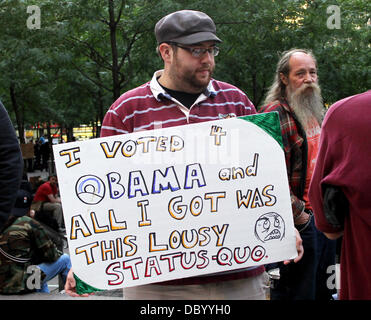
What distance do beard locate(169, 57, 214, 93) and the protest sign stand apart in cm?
22

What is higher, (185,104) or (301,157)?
(185,104)

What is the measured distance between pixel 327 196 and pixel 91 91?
11394 mm

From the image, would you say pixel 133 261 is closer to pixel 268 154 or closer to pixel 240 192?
pixel 240 192

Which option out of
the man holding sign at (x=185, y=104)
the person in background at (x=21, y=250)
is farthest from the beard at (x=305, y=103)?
the person in background at (x=21, y=250)

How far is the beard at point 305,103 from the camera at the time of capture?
12.9 ft

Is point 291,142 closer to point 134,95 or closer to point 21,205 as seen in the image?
point 134,95

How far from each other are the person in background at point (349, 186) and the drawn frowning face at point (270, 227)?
0.27m

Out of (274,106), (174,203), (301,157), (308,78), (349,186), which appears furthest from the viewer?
(308,78)

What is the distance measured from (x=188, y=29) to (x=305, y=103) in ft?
5.06

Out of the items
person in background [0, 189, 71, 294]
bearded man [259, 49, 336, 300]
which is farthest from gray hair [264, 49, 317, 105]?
person in background [0, 189, 71, 294]

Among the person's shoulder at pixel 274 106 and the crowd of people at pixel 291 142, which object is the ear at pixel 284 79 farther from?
the person's shoulder at pixel 274 106

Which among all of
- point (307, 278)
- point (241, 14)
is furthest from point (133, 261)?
point (241, 14)

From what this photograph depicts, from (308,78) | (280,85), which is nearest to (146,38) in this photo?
(280,85)

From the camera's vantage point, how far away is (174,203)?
8.32 ft
